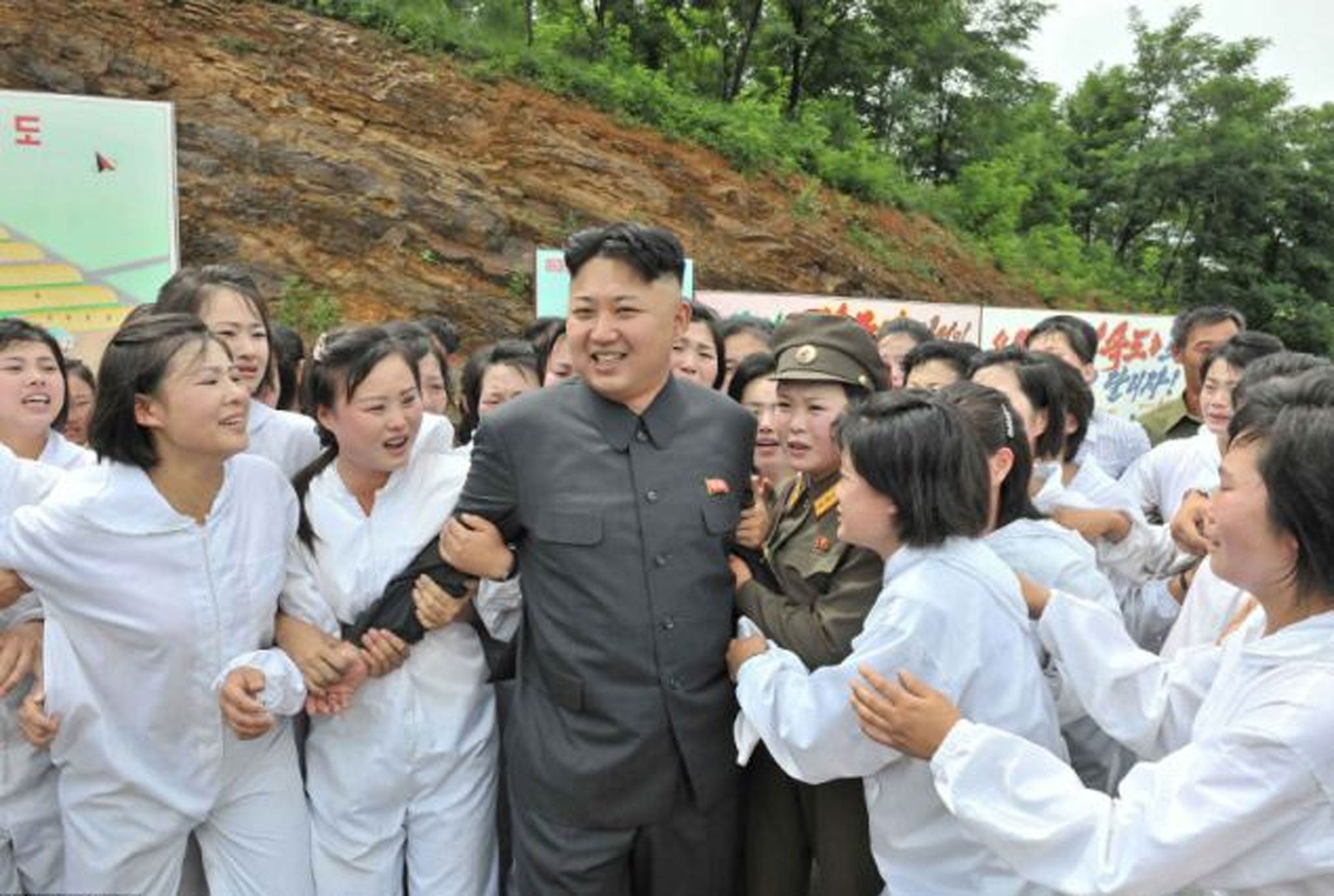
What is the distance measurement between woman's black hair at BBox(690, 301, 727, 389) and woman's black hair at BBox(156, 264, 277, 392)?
155 cm

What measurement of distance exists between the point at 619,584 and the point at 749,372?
5.00 feet

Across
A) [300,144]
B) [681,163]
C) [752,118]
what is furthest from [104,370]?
[752,118]

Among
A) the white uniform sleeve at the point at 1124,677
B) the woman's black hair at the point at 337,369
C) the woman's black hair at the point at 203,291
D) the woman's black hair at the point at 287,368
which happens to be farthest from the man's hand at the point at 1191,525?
the woman's black hair at the point at 287,368

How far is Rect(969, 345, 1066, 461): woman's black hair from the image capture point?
9.52ft

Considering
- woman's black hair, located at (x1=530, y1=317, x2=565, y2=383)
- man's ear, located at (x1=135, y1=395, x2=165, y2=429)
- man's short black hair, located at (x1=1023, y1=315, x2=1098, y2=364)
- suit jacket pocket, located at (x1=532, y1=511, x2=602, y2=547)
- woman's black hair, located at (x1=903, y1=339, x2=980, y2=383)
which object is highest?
man's short black hair, located at (x1=1023, y1=315, x2=1098, y2=364)

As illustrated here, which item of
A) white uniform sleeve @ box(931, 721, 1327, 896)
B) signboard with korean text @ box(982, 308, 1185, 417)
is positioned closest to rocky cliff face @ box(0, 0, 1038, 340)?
signboard with korean text @ box(982, 308, 1185, 417)

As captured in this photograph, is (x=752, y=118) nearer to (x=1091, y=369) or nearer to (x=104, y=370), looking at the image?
(x=1091, y=369)

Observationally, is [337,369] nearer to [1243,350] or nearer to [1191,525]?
[1191,525]

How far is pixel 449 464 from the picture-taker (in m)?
2.61

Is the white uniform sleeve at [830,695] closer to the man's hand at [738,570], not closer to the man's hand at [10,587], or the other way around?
the man's hand at [738,570]

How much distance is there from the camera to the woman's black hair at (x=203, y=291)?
9.32 feet

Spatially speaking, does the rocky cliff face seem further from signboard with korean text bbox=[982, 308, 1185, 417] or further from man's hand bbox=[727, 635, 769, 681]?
man's hand bbox=[727, 635, 769, 681]

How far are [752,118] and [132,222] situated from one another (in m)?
9.17

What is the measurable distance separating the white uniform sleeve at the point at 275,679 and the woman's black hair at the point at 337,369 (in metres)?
0.33
